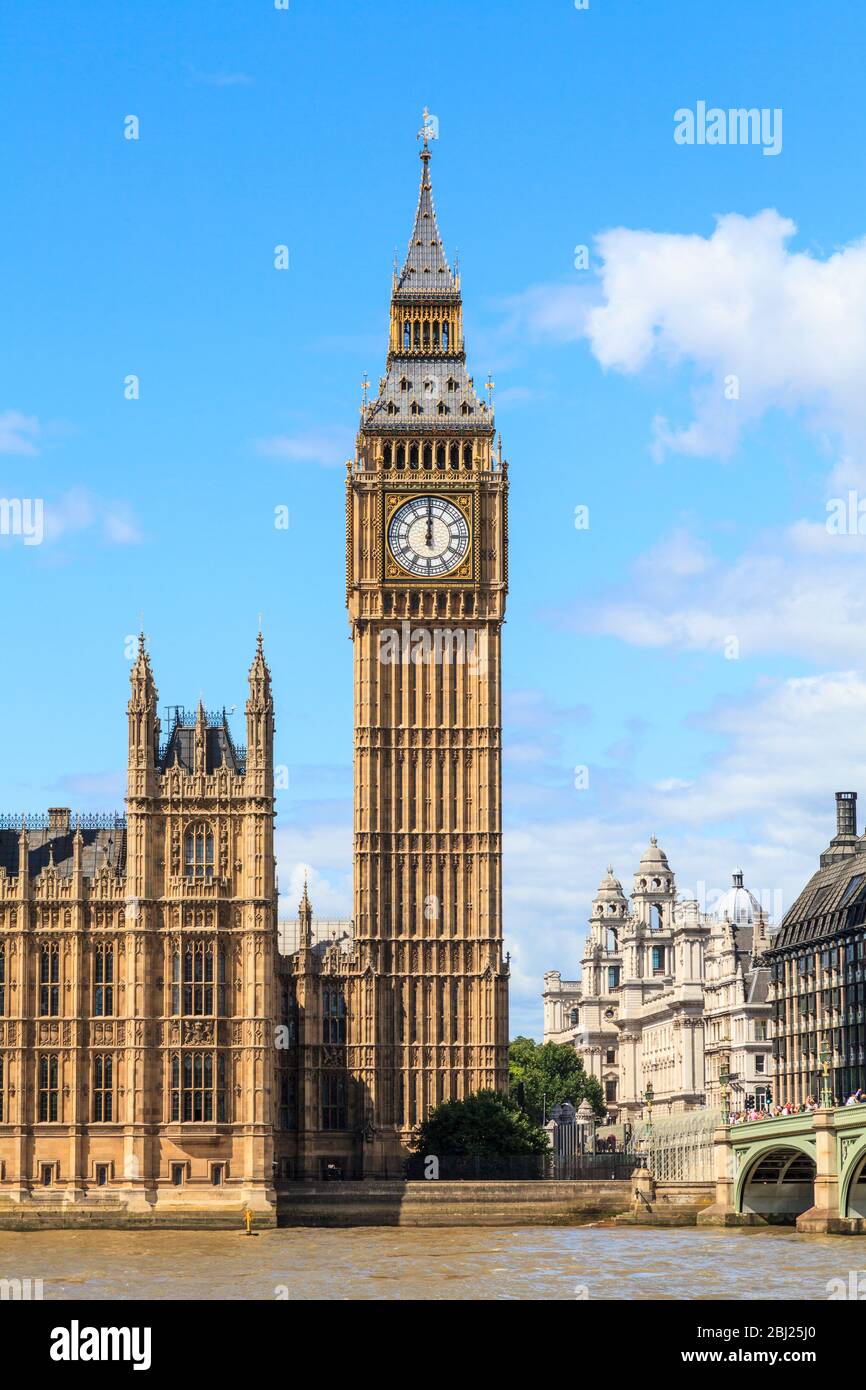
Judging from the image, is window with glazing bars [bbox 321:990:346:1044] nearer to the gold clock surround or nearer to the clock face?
the gold clock surround

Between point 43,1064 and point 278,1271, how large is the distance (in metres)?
40.2

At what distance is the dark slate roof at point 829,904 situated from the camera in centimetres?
15468

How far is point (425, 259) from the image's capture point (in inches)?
5901

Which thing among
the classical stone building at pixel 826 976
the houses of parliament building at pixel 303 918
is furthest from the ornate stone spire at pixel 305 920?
the classical stone building at pixel 826 976

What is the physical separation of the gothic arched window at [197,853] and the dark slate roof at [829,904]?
48.8 meters

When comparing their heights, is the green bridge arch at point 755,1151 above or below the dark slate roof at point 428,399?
below

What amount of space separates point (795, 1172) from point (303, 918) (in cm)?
3459

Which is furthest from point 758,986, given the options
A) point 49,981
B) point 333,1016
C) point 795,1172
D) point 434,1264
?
point 434,1264

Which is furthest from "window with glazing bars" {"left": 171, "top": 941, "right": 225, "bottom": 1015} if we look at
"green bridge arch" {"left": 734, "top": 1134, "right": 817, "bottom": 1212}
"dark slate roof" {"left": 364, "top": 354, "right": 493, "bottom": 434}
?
"dark slate roof" {"left": 364, "top": 354, "right": 493, "bottom": 434}

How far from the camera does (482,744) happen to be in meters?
141

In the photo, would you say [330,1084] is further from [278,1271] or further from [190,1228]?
[278,1271]

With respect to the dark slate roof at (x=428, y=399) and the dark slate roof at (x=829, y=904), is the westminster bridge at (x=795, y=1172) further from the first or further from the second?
the dark slate roof at (x=428, y=399)

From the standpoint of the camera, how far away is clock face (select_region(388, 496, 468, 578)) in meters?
143

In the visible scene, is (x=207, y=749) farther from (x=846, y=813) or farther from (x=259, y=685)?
(x=846, y=813)
